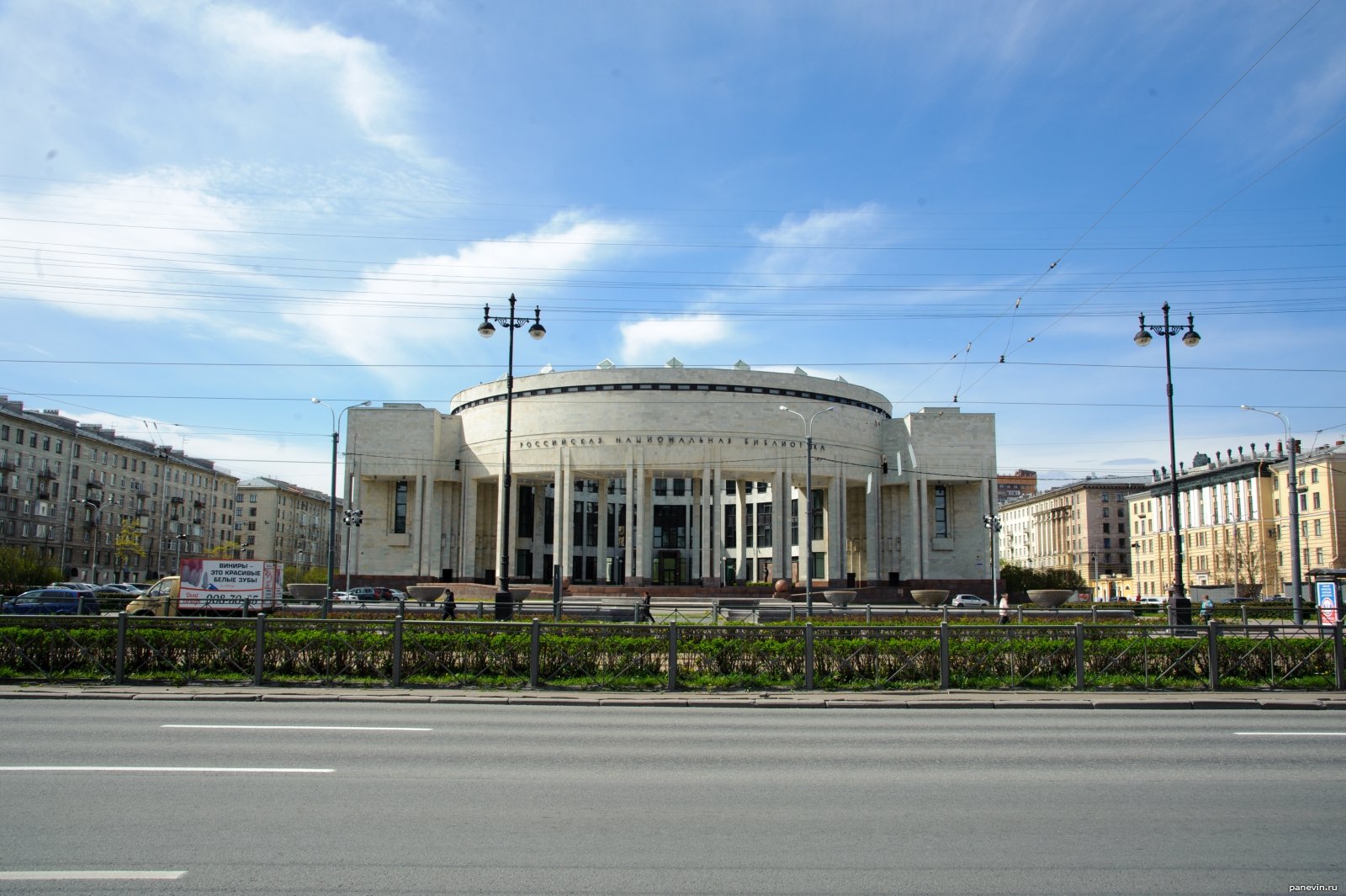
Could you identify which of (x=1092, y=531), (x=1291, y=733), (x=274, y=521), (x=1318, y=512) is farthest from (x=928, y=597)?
(x=274, y=521)

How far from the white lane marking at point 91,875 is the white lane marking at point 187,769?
11.0ft

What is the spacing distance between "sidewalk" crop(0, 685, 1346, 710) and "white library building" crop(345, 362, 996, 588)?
46569 mm

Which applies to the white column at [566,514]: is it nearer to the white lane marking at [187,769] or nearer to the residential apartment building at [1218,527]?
the residential apartment building at [1218,527]

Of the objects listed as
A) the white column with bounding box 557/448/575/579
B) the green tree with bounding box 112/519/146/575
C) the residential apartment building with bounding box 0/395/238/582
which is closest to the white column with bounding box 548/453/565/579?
the white column with bounding box 557/448/575/579

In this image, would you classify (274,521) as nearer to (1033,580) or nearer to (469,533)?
(469,533)

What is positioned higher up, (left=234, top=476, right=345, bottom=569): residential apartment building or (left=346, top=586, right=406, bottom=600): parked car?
(left=234, top=476, right=345, bottom=569): residential apartment building

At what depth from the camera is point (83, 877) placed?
6.46m

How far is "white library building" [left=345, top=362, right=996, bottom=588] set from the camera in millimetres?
67938

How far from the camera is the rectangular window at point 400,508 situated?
73.9 m

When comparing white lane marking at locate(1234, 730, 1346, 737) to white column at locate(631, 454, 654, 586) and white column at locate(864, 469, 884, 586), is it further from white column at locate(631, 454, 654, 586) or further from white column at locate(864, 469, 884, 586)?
white column at locate(864, 469, 884, 586)

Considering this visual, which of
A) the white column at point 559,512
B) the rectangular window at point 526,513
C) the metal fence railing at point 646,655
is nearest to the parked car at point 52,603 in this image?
the metal fence railing at point 646,655

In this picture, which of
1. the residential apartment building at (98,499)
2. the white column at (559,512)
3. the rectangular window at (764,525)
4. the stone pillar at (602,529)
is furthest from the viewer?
the rectangular window at (764,525)

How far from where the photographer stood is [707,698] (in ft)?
57.1

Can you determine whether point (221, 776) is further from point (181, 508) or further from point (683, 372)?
point (181, 508)
